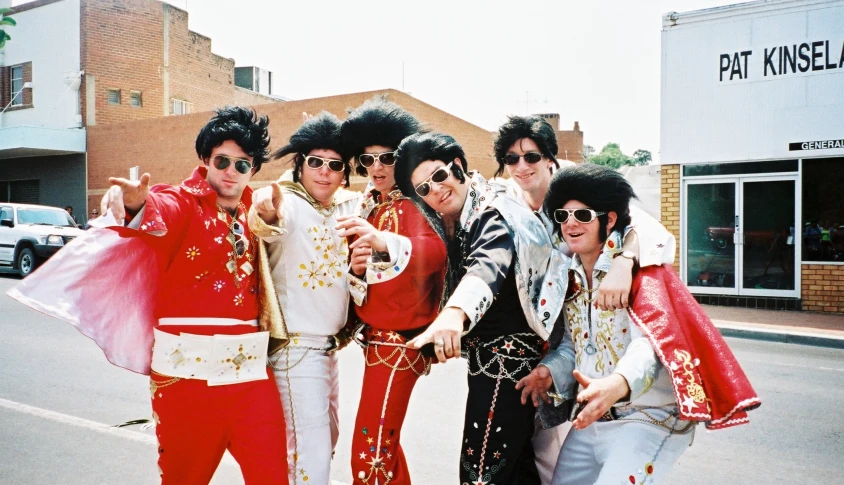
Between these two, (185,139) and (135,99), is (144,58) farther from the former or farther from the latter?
(185,139)

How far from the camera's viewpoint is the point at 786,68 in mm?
12391

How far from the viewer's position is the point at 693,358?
236cm

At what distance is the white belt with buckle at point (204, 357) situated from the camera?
2.82 metres

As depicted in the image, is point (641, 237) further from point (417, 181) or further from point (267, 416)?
point (267, 416)

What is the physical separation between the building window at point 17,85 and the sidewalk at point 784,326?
29.0 metres

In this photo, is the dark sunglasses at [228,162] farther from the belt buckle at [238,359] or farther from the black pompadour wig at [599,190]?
the black pompadour wig at [599,190]

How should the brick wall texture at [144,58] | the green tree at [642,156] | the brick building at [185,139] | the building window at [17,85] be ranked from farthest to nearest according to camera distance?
the green tree at [642,156] → the building window at [17,85] → the brick wall texture at [144,58] → the brick building at [185,139]

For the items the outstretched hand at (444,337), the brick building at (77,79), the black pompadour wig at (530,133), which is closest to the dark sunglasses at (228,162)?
the outstretched hand at (444,337)

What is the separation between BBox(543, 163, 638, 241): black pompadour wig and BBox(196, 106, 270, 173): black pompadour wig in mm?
1354

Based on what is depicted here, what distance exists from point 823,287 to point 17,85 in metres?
30.9

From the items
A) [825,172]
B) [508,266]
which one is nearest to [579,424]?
[508,266]

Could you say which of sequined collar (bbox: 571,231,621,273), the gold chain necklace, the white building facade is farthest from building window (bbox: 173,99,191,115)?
sequined collar (bbox: 571,231,621,273)

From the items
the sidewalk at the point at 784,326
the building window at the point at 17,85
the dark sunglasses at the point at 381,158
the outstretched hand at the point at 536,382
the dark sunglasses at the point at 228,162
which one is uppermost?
the building window at the point at 17,85

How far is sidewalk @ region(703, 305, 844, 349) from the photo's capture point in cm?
985
